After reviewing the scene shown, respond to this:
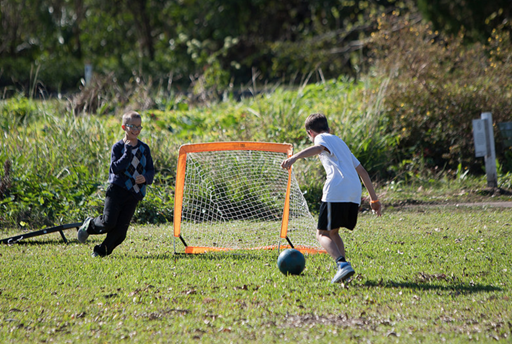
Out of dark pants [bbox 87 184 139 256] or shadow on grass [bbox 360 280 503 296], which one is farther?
dark pants [bbox 87 184 139 256]

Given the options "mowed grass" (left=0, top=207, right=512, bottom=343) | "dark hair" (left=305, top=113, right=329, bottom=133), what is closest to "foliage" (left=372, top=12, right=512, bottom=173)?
"mowed grass" (left=0, top=207, right=512, bottom=343)

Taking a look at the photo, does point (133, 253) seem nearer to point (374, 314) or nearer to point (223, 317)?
point (223, 317)

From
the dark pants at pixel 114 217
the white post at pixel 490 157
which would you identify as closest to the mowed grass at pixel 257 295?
the dark pants at pixel 114 217

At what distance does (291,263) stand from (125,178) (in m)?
1.98

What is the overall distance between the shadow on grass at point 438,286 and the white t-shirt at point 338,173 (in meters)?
0.71

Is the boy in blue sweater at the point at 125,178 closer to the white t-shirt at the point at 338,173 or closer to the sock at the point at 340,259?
the white t-shirt at the point at 338,173

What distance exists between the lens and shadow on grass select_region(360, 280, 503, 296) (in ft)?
14.1

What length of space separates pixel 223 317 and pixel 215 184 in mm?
4406

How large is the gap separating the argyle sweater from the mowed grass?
79cm

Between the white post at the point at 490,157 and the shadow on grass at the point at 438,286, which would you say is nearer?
the shadow on grass at the point at 438,286

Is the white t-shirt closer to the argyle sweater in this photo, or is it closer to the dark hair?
the dark hair

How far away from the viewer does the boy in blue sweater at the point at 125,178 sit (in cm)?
556

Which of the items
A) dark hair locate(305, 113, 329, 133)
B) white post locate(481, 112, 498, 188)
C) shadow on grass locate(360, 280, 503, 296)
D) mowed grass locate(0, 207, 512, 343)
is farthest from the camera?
white post locate(481, 112, 498, 188)

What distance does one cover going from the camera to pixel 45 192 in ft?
27.2
